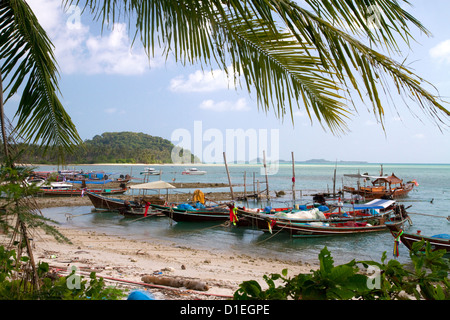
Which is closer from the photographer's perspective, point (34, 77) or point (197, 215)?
point (34, 77)

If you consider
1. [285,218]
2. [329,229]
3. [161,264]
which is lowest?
[329,229]

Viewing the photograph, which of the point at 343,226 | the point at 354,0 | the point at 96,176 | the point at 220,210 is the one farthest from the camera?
the point at 96,176

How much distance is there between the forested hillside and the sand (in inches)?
90.0

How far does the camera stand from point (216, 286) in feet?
22.1

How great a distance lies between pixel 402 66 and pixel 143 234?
17.9 meters

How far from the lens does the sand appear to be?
5836 millimetres

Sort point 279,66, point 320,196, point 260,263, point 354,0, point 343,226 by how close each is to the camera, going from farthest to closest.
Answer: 1. point 320,196
2. point 343,226
3. point 260,263
4. point 279,66
5. point 354,0

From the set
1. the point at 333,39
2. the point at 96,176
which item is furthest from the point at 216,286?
the point at 96,176

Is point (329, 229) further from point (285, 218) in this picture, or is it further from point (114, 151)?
point (114, 151)

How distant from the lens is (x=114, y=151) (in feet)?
133

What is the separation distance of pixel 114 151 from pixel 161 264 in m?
33.2

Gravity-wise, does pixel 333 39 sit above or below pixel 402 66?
above

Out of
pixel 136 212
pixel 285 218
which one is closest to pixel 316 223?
pixel 285 218

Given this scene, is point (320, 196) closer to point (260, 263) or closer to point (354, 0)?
point (260, 263)
